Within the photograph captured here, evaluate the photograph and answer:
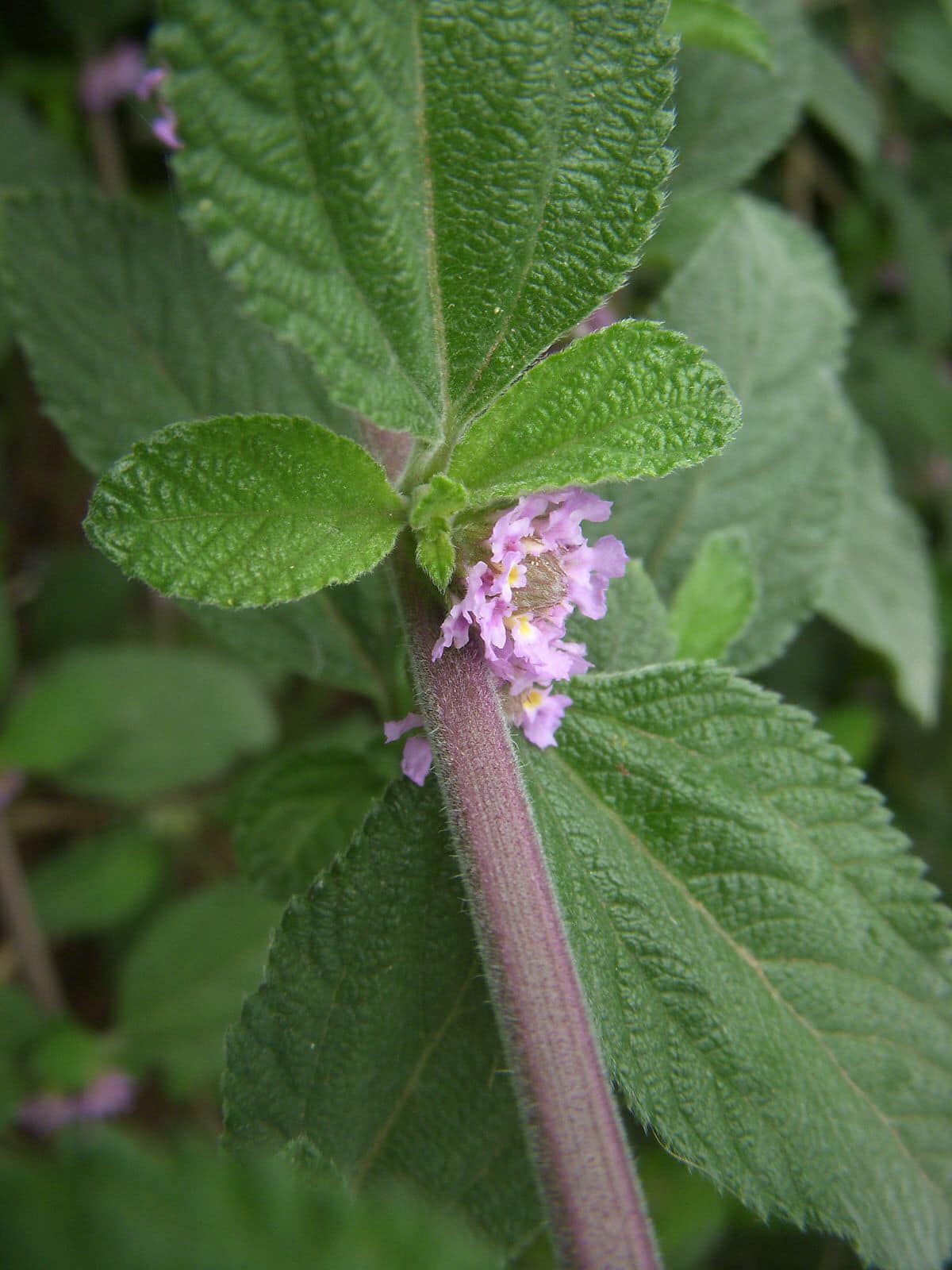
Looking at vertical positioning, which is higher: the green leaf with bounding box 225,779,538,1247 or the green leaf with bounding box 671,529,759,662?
the green leaf with bounding box 671,529,759,662

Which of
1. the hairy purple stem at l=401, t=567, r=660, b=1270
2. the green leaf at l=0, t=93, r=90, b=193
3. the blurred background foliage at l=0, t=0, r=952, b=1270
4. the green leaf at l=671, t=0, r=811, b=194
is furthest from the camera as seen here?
the green leaf at l=0, t=93, r=90, b=193

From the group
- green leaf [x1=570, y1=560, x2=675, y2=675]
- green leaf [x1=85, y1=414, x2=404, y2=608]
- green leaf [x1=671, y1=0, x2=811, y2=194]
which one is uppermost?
green leaf [x1=671, y1=0, x2=811, y2=194]

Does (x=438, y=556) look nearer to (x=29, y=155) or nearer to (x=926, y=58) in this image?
(x=29, y=155)

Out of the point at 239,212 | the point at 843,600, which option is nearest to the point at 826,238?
the point at 843,600

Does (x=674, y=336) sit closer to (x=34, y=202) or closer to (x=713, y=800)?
(x=713, y=800)

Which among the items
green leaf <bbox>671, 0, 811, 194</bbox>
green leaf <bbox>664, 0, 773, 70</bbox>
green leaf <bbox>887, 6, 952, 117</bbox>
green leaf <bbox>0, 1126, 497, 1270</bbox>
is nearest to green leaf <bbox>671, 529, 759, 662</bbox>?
green leaf <bbox>664, 0, 773, 70</bbox>

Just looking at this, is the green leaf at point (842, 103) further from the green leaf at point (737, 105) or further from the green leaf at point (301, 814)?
the green leaf at point (301, 814)

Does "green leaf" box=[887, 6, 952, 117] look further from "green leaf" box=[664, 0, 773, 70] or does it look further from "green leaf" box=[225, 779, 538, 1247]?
A: "green leaf" box=[225, 779, 538, 1247]

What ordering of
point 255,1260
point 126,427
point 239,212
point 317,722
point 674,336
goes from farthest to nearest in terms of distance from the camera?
point 317,722
point 126,427
point 674,336
point 239,212
point 255,1260
